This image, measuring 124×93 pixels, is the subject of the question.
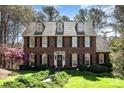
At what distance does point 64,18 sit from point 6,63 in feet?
16.2

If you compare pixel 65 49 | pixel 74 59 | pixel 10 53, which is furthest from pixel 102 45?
pixel 10 53

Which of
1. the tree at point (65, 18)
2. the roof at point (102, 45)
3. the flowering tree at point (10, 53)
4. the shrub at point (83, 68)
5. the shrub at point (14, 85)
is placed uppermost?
the tree at point (65, 18)

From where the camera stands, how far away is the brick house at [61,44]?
23047mm

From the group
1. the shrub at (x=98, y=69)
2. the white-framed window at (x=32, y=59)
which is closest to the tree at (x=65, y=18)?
the white-framed window at (x=32, y=59)

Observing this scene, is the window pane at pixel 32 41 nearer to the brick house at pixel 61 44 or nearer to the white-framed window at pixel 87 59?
the brick house at pixel 61 44

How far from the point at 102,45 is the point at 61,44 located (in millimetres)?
2795

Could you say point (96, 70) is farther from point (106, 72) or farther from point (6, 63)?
point (6, 63)

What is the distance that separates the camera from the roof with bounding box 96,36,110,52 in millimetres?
23812

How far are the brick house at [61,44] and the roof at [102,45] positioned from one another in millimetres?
168

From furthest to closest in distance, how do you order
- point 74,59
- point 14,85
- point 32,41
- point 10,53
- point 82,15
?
point 82,15
point 32,41
point 74,59
point 10,53
point 14,85

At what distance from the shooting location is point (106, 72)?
20031mm

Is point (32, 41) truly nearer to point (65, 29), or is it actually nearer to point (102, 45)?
point (65, 29)

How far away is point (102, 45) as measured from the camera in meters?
24.1
